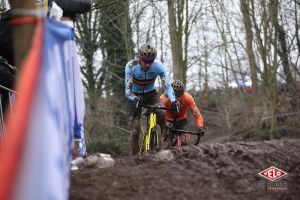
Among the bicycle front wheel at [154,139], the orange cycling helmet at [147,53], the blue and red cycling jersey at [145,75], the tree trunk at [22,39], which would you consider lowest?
the bicycle front wheel at [154,139]

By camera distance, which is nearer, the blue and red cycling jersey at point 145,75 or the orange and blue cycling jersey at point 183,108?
the blue and red cycling jersey at point 145,75

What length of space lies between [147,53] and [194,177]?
4.23 m

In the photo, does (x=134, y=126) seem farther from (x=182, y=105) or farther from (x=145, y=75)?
(x=182, y=105)

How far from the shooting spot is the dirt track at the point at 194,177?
4.84 meters

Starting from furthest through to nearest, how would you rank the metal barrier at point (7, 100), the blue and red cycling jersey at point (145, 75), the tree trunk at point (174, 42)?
1. the tree trunk at point (174, 42)
2. the blue and red cycling jersey at point (145, 75)
3. the metal barrier at point (7, 100)

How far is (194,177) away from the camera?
5.43m

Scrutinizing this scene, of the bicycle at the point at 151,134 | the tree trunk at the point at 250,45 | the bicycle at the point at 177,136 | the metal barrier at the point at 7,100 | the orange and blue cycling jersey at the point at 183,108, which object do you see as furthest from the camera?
the tree trunk at the point at 250,45

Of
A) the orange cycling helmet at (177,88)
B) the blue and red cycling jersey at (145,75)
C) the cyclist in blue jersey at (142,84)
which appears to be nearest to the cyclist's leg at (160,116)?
the cyclist in blue jersey at (142,84)

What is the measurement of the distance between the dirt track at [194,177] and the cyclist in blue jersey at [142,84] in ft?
8.25

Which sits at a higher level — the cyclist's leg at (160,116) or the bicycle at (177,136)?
the cyclist's leg at (160,116)

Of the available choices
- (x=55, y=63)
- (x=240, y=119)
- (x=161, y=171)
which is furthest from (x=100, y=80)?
(x=55, y=63)

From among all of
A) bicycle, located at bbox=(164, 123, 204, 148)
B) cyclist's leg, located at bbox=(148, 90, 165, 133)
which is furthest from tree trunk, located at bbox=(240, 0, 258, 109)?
cyclist's leg, located at bbox=(148, 90, 165, 133)

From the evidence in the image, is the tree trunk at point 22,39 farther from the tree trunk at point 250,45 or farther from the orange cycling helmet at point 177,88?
the tree trunk at point 250,45

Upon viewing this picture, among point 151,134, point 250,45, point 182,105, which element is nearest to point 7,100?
point 151,134
